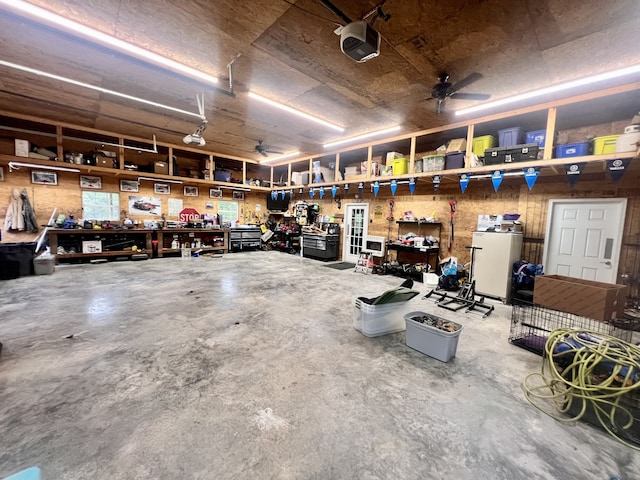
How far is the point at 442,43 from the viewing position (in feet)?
8.89

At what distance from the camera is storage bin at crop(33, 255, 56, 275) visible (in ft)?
17.0

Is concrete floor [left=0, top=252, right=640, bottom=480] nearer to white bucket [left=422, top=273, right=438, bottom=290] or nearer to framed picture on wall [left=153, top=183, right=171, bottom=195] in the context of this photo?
white bucket [left=422, top=273, right=438, bottom=290]

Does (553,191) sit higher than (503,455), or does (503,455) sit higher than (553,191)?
(553,191)

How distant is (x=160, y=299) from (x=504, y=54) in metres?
5.69

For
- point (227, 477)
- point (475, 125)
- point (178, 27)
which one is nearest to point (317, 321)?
point (227, 477)

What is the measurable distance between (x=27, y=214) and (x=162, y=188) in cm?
302

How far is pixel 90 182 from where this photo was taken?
683cm

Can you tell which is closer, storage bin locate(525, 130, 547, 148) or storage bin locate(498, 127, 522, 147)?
storage bin locate(525, 130, 547, 148)

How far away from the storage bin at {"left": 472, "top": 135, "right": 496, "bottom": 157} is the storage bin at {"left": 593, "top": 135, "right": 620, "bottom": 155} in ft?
4.36

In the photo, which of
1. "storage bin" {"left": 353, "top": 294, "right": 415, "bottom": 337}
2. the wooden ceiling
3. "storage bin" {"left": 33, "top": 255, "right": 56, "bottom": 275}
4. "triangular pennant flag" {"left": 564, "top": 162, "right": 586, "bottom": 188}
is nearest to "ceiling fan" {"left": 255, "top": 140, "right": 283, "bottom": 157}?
the wooden ceiling

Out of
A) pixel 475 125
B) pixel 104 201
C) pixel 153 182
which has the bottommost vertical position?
pixel 104 201

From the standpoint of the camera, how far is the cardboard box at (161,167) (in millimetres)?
7148

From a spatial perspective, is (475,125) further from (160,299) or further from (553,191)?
(160,299)

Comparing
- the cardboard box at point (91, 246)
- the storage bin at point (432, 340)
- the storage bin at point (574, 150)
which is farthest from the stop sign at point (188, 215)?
the storage bin at point (574, 150)
